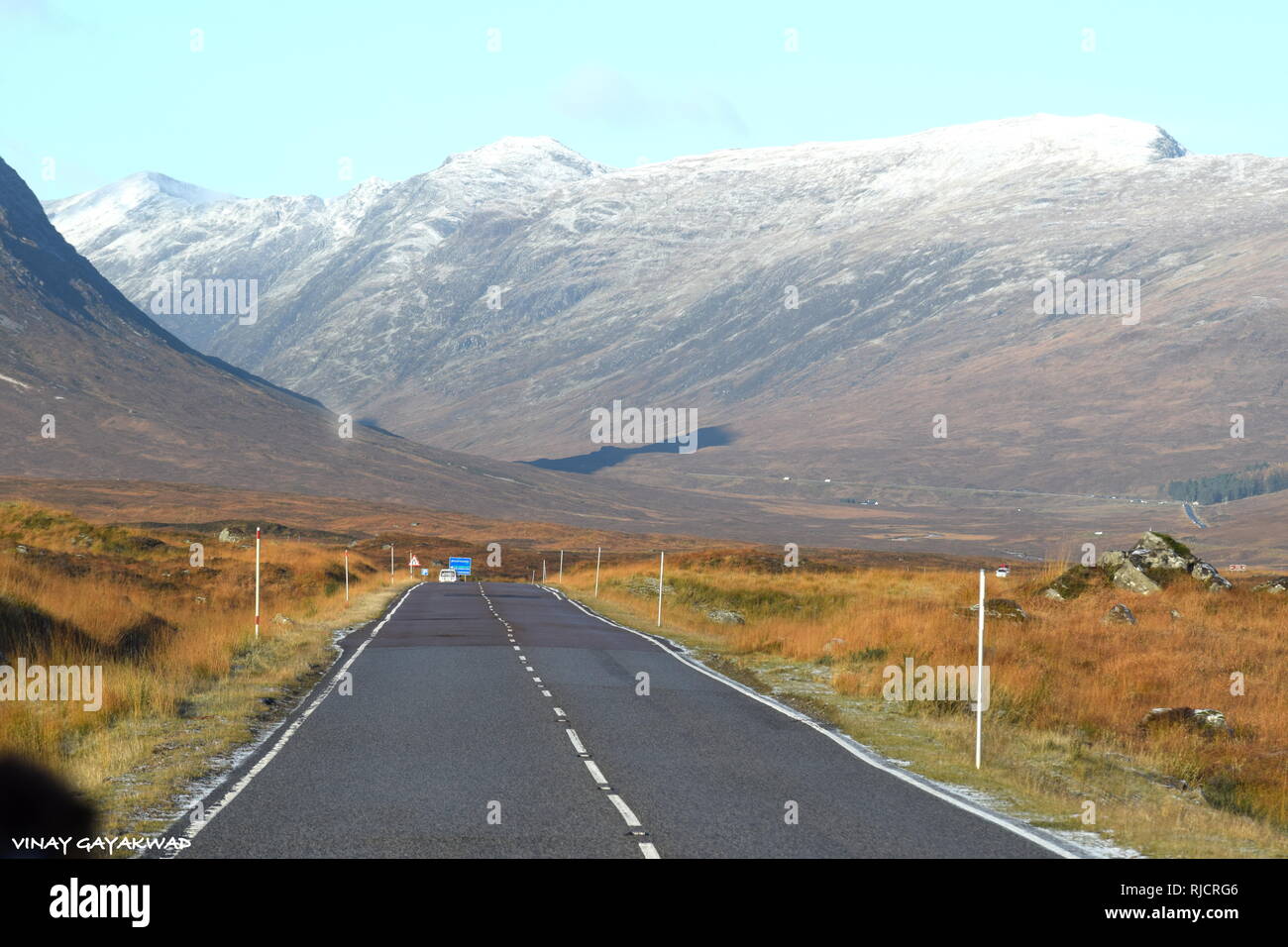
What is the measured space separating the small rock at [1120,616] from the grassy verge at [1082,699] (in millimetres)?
358

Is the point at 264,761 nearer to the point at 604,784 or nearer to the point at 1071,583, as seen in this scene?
the point at 604,784

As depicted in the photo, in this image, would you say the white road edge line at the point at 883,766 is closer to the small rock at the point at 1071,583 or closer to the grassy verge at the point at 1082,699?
the grassy verge at the point at 1082,699

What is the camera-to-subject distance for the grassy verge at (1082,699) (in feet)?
45.0

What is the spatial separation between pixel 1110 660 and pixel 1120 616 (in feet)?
20.3

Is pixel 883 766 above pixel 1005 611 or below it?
below

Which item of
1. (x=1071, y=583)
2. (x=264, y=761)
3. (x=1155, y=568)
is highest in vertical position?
(x=1155, y=568)

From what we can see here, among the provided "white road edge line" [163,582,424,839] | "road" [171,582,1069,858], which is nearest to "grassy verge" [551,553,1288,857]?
"road" [171,582,1069,858]

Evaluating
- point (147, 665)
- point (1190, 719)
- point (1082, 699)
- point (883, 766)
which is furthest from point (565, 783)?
point (1082, 699)

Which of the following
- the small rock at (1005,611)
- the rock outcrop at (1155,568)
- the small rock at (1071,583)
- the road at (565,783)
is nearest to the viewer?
the road at (565,783)

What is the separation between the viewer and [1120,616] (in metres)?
30.7

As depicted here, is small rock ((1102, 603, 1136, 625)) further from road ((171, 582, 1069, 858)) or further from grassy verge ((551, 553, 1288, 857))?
road ((171, 582, 1069, 858))

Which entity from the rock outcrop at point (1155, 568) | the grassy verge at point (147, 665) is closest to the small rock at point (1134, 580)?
the rock outcrop at point (1155, 568)

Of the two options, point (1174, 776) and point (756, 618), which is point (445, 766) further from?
point (756, 618)
